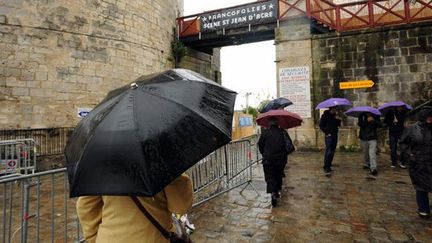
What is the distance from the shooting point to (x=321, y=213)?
459cm

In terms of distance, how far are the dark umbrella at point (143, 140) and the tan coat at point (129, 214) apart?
0.90ft

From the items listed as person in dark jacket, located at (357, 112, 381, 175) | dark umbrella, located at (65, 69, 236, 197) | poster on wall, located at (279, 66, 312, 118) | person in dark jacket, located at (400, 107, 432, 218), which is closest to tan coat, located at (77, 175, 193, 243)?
dark umbrella, located at (65, 69, 236, 197)

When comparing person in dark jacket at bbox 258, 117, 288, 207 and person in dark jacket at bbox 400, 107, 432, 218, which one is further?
person in dark jacket at bbox 258, 117, 288, 207

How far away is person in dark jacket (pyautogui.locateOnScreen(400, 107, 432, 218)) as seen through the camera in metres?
4.14

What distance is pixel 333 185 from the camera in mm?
6207

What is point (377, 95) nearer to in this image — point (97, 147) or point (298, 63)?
point (298, 63)

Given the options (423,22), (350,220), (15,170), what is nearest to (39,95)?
(15,170)

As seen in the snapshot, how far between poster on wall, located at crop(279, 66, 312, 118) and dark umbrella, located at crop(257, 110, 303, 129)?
6182 millimetres

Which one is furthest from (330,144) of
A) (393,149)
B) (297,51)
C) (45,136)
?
(45,136)

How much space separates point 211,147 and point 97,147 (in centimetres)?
59

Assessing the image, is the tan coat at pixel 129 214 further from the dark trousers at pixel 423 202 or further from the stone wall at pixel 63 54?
the stone wall at pixel 63 54

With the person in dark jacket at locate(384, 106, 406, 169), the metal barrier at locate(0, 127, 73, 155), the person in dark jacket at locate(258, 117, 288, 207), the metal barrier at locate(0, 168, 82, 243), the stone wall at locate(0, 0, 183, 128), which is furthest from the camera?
the stone wall at locate(0, 0, 183, 128)

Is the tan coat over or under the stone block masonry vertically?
under

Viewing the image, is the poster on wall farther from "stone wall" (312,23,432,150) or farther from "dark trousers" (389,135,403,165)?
"dark trousers" (389,135,403,165)
